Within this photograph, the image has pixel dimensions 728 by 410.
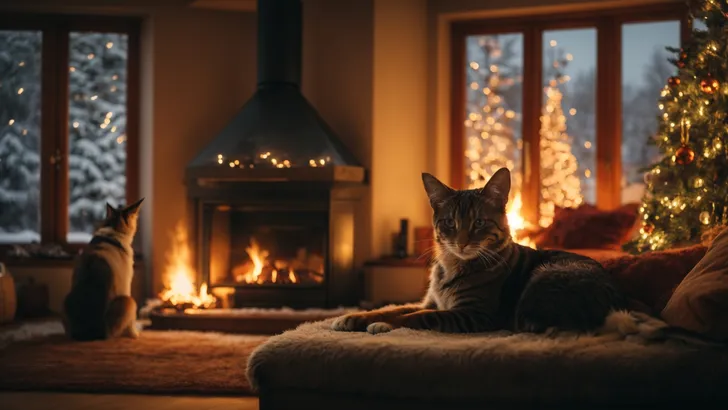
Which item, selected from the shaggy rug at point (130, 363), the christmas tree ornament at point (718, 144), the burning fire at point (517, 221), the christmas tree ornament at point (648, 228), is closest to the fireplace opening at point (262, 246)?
the shaggy rug at point (130, 363)

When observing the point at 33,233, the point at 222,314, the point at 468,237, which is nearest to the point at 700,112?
the point at 468,237

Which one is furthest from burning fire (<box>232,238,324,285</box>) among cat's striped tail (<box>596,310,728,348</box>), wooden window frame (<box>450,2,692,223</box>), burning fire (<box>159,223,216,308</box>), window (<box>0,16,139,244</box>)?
cat's striped tail (<box>596,310,728,348</box>)

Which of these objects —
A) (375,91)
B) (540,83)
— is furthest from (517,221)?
(375,91)

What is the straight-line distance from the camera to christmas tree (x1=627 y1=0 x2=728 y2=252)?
3992mm

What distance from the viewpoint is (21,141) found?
6.55m

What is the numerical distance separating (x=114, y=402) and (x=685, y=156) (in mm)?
2938

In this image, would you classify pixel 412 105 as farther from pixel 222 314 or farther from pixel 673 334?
pixel 673 334

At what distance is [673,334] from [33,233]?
5.55m

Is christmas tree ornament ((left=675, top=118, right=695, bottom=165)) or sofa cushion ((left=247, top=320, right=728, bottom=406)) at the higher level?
christmas tree ornament ((left=675, top=118, right=695, bottom=165))

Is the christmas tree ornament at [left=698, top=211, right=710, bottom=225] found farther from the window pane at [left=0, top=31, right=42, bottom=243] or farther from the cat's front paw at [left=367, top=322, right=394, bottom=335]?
the window pane at [left=0, top=31, right=42, bottom=243]

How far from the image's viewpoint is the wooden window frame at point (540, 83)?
20.4ft

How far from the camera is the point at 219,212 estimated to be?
19.2ft

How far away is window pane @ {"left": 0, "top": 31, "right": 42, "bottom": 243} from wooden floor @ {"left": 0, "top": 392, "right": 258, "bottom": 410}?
10.7 ft

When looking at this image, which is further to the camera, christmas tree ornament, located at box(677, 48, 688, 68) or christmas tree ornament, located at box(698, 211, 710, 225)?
christmas tree ornament, located at box(677, 48, 688, 68)
